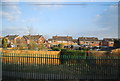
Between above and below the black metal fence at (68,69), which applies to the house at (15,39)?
above

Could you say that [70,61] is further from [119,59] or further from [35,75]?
[119,59]

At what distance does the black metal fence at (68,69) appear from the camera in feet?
15.6

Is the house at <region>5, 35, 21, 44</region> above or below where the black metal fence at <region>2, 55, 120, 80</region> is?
above

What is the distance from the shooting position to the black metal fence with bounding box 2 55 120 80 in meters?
4.75

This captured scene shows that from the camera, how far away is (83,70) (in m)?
5.02

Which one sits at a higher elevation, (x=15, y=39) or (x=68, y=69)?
(x=15, y=39)

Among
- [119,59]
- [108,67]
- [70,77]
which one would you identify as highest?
[119,59]

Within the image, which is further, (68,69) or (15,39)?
(15,39)

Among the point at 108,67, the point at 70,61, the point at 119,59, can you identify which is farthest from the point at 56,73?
the point at 119,59

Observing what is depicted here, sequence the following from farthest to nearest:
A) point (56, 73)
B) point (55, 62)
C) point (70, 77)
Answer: point (55, 62) → point (56, 73) → point (70, 77)

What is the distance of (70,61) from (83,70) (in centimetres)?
75

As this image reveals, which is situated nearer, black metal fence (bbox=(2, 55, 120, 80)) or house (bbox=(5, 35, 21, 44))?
black metal fence (bbox=(2, 55, 120, 80))

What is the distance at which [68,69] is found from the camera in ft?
16.7

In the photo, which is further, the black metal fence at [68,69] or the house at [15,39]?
the house at [15,39]
